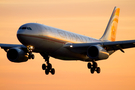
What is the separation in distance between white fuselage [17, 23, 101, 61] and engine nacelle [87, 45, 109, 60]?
2.54 meters

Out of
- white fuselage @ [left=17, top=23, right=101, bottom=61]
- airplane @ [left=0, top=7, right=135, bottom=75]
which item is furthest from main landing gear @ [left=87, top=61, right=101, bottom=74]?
white fuselage @ [left=17, top=23, right=101, bottom=61]

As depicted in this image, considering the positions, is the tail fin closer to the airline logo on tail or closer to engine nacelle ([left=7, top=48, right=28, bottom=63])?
the airline logo on tail

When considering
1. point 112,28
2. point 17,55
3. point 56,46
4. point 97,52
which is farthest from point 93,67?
point 112,28

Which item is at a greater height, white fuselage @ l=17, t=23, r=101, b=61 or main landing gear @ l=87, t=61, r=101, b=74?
white fuselage @ l=17, t=23, r=101, b=61

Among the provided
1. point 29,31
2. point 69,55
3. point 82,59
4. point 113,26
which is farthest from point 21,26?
point 113,26

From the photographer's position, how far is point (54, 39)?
50625 mm

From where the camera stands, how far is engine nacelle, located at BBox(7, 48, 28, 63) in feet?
182

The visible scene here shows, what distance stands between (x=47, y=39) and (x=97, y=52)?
7.89 metres

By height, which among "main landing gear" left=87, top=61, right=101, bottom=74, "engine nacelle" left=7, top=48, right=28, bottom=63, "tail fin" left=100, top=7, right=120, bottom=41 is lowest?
"main landing gear" left=87, top=61, right=101, bottom=74

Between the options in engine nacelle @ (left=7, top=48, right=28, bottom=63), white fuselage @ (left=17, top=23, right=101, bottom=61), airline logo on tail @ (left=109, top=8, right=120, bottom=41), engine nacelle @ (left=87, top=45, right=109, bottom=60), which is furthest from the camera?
airline logo on tail @ (left=109, top=8, right=120, bottom=41)

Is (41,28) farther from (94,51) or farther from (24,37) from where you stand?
(94,51)

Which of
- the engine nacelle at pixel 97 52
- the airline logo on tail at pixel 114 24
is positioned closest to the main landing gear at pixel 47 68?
the engine nacelle at pixel 97 52

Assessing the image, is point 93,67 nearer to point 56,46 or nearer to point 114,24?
point 56,46

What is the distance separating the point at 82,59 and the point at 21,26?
42.2 feet
